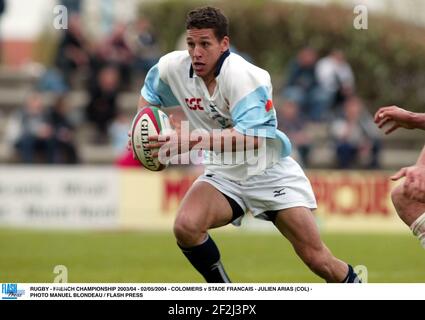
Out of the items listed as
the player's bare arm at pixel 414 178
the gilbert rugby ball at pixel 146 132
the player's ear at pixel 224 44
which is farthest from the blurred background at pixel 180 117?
the player's bare arm at pixel 414 178

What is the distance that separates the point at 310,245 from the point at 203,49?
4.98 ft

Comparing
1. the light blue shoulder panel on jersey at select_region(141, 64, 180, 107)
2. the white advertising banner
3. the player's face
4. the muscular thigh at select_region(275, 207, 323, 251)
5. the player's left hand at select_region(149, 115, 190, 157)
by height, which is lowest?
the white advertising banner

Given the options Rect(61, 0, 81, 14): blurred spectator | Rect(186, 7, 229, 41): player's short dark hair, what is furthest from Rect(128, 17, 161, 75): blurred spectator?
Rect(186, 7, 229, 41): player's short dark hair

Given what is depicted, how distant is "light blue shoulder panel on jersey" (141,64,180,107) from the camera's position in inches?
310

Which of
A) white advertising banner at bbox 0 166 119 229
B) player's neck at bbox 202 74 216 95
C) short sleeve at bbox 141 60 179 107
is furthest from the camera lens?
white advertising banner at bbox 0 166 119 229

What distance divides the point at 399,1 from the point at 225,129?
55.1 ft

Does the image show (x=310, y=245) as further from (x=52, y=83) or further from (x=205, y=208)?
(x=52, y=83)

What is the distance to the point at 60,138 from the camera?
1836cm

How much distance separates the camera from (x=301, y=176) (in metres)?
7.78

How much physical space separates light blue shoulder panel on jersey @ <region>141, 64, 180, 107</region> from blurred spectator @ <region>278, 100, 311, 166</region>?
10.3m

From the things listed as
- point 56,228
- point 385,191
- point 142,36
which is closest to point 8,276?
point 56,228

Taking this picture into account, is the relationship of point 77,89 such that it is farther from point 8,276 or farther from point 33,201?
Answer: point 8,276

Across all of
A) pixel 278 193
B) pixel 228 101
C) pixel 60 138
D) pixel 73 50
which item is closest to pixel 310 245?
pixel 278 193

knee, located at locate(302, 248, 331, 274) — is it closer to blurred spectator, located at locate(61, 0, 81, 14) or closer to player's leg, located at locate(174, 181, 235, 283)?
player's leg, located at locate(174, 181, 235, 283)
